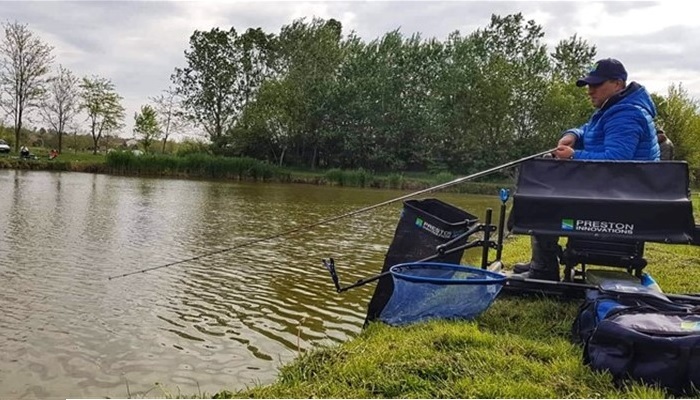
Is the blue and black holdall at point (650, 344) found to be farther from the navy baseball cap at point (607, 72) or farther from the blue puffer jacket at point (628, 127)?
the navy baseball cap at point (607, 72)

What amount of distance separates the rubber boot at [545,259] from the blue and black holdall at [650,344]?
3.56 ft

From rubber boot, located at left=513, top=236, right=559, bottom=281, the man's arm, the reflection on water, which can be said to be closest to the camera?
the man's arm

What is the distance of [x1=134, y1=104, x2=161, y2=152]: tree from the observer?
149ft

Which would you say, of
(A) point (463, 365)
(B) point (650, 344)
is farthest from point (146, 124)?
(B) point (650, 344)

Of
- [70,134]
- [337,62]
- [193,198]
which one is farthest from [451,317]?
[70,134]

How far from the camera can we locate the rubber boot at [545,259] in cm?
418

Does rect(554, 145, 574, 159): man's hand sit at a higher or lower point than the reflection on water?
higher

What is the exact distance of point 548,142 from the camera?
39188mm

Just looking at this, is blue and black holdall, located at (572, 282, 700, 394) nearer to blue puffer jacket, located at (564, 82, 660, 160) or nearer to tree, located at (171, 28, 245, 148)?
blue puffer jacket, located at (564, 82, 660, 160)

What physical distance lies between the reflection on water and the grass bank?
3.10ft

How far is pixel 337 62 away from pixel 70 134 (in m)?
21.5

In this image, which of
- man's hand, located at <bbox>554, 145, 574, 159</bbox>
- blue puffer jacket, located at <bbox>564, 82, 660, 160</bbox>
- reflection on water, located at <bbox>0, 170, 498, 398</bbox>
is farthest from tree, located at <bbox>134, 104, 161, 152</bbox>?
blue puffer jacket, located at <bbox>564, 82, 660, 160</bbox>

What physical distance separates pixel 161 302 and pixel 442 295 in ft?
11.6

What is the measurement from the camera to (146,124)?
45.5 metres
